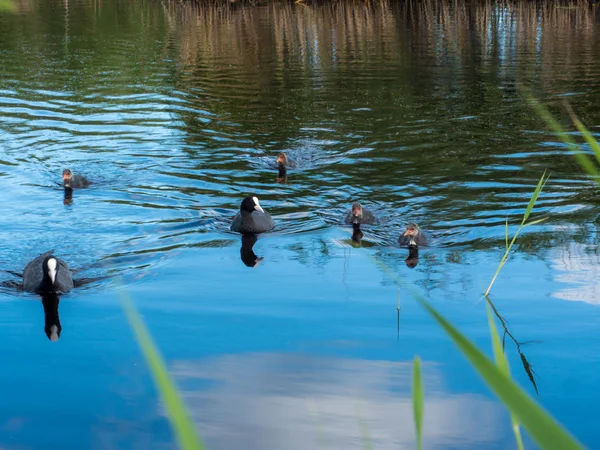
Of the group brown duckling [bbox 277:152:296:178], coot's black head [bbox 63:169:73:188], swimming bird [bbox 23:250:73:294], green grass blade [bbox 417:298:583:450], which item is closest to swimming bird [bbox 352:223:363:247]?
brown duckling [bbox 277:152:296:178]

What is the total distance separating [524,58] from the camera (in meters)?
27.0

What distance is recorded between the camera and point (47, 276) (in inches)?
372

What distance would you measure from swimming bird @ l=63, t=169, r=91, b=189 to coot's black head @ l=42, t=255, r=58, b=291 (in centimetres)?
460

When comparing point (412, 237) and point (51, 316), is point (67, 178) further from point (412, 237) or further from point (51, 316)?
point (412, 237)

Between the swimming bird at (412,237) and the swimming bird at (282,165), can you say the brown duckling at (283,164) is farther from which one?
the swimming bird at (412,237)

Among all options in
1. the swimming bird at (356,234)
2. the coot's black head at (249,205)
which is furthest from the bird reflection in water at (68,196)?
the swimming bird at (356,234)

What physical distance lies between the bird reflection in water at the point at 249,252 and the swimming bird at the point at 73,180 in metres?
3.78

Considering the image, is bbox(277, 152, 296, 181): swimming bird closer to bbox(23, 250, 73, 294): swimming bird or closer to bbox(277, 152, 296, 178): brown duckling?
bbox(277, 152, 296, 178): brown duckling

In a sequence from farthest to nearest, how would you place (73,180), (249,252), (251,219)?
(73,180) < (251,219) < (249,252)

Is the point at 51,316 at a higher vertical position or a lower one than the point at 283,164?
lower

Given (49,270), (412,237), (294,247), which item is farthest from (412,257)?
(49,270)

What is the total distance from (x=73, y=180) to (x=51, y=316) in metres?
5.42

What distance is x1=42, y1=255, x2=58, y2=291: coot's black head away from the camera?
9398 millimetres

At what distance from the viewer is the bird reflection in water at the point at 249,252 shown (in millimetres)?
11008
